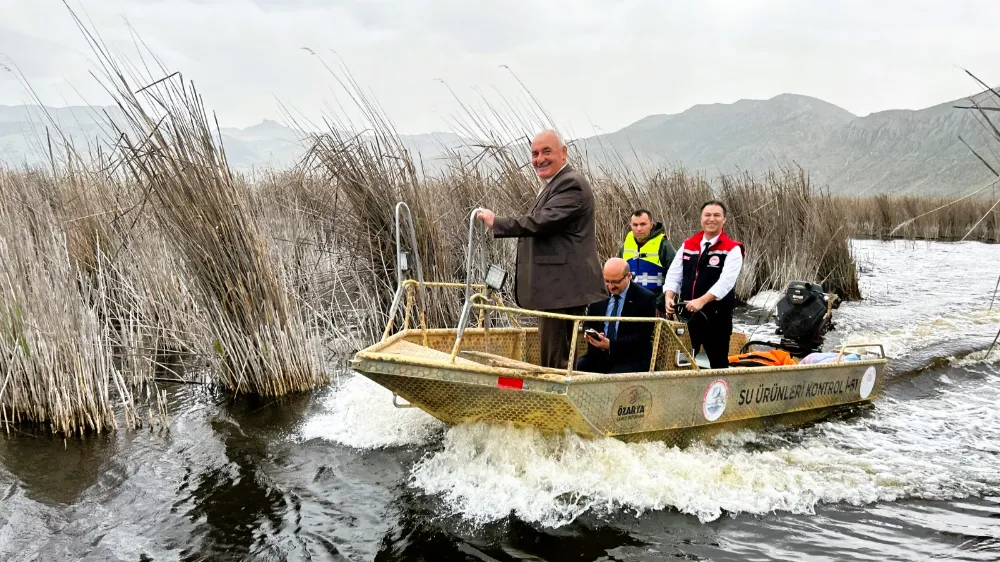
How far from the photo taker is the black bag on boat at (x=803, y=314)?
293 inches

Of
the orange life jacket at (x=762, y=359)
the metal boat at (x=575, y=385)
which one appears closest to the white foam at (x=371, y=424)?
the metal boat at (x=575, y=385)

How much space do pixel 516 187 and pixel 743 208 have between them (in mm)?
6500

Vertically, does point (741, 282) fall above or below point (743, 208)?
below

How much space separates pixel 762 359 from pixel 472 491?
360cm

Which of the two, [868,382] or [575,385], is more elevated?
[575,385]

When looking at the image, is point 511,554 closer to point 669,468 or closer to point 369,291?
point 669,468

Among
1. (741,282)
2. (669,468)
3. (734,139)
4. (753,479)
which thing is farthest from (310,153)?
(734,139)

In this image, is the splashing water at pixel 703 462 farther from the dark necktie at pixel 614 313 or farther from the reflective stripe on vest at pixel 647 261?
the reflective stripe on vest at pixel 647 261

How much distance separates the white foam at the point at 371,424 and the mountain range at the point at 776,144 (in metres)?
2.88

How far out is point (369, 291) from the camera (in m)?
8.02

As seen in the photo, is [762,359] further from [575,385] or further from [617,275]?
[575,385]

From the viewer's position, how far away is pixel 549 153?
4.89m

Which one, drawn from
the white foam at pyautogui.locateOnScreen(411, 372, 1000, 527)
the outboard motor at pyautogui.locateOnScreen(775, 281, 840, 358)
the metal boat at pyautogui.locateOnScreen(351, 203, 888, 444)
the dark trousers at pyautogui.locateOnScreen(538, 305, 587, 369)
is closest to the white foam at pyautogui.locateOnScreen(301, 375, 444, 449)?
the white foam at pyautogui.locateOnScreen(411, 372, 1000, 527)

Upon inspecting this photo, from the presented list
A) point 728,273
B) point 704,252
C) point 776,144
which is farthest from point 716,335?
point 776,144
